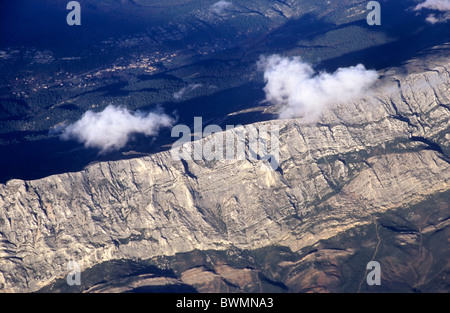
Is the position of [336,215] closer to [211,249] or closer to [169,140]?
[211,249]

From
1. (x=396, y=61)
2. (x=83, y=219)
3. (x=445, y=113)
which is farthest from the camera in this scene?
(x=396, y=61)

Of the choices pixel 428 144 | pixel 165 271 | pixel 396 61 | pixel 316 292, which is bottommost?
pixel 316 292

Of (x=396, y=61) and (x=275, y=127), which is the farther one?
(x=396, y=61)

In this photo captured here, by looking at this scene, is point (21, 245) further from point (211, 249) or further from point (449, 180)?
point (449, 180)

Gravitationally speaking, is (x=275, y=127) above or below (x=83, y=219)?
above

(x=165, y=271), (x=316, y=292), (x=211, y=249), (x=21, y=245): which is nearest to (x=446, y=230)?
(x=316, y=292)

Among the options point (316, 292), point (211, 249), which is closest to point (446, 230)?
point (316, 292)
